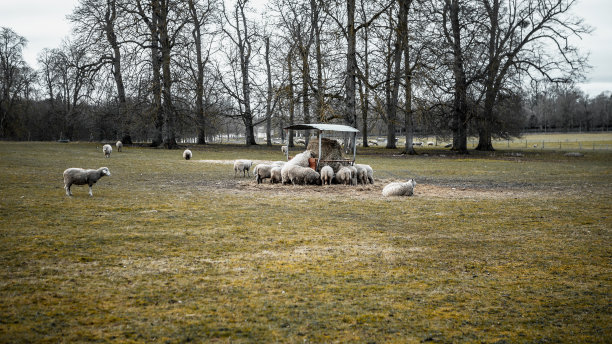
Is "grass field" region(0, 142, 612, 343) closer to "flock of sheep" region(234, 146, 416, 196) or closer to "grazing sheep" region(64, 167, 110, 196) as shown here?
"grazing sheep" region(64, 167, 110, 196)

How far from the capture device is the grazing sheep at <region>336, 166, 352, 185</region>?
663 inches

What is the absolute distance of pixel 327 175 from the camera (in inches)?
661

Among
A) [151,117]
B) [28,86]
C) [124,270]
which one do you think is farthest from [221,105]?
[124,270]

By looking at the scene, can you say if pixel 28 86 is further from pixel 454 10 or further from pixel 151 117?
pixel 454 10

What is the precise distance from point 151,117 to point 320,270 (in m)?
34.2

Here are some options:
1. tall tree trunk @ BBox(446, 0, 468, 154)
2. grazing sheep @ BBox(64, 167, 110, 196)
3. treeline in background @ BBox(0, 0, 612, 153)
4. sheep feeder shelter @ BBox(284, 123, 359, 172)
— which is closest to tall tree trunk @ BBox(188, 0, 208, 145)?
treeline in background @ BBox(0, 0, 612, 153)

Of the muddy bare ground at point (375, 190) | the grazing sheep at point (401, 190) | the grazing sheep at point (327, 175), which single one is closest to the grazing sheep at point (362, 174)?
the muddy bare ground at point (375, 190)

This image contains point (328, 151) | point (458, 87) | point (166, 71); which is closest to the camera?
point (328, 151)

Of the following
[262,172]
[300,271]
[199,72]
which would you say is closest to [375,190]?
[262,172]

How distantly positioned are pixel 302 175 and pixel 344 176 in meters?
1.60

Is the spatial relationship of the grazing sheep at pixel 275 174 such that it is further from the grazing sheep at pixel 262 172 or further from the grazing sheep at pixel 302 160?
the grazing sheep at pixel 302 160

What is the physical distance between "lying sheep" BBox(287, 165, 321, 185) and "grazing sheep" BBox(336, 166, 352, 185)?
2.51ft

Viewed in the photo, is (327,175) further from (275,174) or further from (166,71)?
(166,71)

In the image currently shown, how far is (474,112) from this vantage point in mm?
36312
